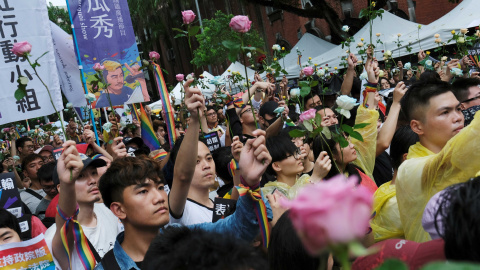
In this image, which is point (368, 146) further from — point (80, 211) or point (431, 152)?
point (80, 211)

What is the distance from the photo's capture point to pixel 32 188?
5.88 meters

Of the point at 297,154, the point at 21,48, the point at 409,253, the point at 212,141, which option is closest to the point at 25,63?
the point at 212,141

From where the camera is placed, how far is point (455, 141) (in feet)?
6.60

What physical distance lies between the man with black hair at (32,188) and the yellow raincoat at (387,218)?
363 cm

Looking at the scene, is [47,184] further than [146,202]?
Yes

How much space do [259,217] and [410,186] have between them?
0.66m

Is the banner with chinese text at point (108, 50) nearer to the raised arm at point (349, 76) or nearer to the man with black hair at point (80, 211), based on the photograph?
the raised arm at point (349, 76)

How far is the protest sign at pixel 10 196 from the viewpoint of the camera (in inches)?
141

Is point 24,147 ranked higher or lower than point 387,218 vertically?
higher

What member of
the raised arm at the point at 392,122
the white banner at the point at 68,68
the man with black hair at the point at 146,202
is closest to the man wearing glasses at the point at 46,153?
the white banner at the point at 68,68

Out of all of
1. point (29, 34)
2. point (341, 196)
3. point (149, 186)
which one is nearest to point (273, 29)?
point (29, 34)

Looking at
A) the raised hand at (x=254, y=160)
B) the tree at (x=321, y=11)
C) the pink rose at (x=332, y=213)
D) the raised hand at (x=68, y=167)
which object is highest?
the tree at (x=321, y=11)

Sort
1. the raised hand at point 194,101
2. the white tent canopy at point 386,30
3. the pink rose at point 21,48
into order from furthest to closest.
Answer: the white tent canopy at point 386,30 → the pink rose at point 21,48 → the raised hand at point 194,101

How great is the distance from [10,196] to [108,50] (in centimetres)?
365
